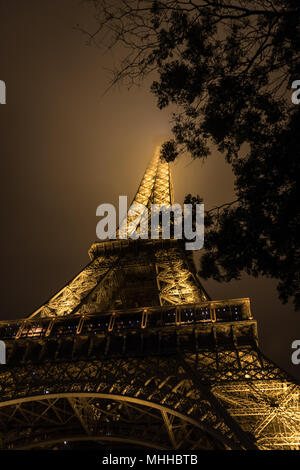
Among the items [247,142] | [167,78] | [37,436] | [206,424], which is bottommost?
[37,436]

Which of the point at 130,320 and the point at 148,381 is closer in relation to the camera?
the point at 148,381

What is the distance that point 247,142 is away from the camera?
924 cm

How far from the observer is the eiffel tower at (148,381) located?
1116 centimetres

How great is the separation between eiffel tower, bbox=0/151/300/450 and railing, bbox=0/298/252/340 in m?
0.04

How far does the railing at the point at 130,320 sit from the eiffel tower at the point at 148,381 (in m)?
0.04

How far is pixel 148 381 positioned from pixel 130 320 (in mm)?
4206

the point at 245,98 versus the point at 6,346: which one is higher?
the point at 245,98

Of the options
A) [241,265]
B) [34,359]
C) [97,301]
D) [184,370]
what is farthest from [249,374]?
[97,301]

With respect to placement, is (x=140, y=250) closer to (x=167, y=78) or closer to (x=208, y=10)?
(x=167, y=78)

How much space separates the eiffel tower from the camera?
11.2 metres

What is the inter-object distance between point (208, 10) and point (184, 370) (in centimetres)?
1094

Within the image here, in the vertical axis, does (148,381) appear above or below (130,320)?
below

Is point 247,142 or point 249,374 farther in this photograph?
point 249,374

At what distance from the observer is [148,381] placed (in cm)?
1228
